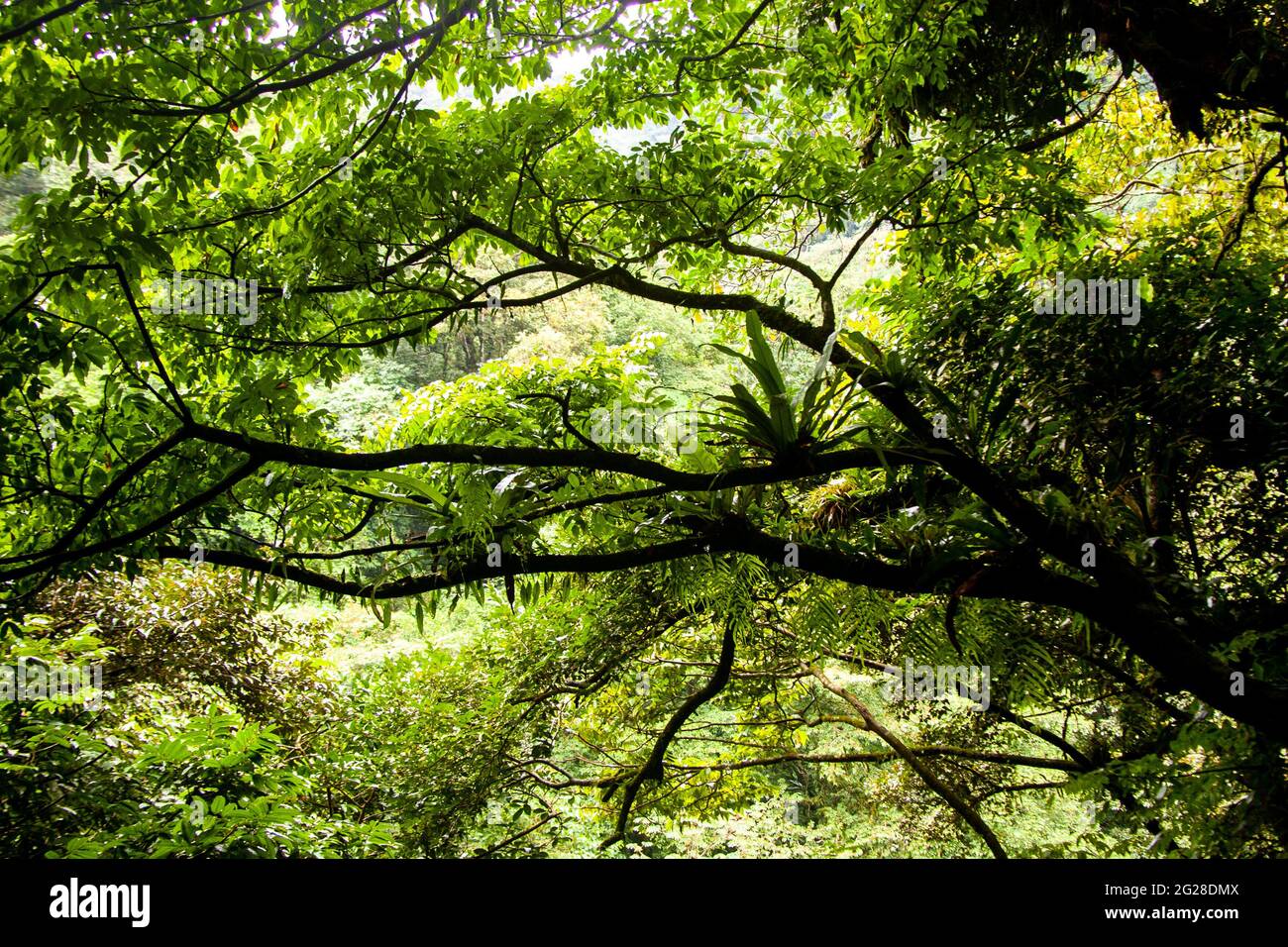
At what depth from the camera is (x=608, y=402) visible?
2982 millimetres

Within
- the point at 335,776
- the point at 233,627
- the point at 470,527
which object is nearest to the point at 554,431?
the point at 470,527

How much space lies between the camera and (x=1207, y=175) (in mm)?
5277

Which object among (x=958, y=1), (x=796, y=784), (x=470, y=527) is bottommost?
(x=796, y=784)

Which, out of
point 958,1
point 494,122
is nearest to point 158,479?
point 494,122

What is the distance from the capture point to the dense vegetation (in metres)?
1.99

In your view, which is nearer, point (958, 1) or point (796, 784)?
point (958, 1)

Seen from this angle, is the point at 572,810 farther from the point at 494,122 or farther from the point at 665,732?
the point at 494,122

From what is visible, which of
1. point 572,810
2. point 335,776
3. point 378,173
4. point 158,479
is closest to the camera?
point 158,479

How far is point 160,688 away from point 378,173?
3.17 meters

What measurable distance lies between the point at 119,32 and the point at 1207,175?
Answer: 6.11m

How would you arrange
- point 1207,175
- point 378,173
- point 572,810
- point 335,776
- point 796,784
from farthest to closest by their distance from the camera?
point 796,784
point 572,810
point 1207,175
point 335,776
point 378,173

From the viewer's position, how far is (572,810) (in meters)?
5.71

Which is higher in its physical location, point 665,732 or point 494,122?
point 494,122

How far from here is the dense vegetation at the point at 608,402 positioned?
6.53 ft
